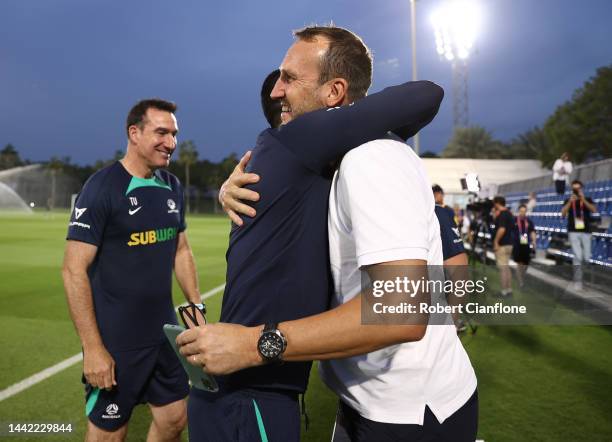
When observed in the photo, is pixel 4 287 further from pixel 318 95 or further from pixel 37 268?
pixel 318 95

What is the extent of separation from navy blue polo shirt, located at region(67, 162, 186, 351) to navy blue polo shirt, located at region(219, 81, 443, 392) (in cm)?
168

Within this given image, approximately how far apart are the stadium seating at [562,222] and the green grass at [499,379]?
4.16m

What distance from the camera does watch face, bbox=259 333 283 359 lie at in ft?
4.22

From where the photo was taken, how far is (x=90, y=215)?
2873mm

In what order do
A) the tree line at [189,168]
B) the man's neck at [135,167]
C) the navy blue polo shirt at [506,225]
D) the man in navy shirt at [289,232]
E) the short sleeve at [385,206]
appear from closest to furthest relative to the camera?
the short sleeve at [385,206], the man in navy shirt at [289,232], the man's neck at [135,167], the navy blue polo shirt at [506,225], the tree line at [189,168]

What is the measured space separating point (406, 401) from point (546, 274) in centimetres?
964

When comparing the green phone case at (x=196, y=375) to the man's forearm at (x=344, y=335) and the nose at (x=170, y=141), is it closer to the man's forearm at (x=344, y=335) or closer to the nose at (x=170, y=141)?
the man's forearm at (x=344, y=335)

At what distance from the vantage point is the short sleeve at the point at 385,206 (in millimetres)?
1221

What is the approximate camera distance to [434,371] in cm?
151

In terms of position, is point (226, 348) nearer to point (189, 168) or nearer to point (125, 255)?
point (125, 255)

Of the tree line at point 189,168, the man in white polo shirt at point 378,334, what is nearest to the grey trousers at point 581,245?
the man in white polo shirt at point 378,334

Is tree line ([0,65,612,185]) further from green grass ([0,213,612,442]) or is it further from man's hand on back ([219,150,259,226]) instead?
man's hand on back ([219,150,259,226])

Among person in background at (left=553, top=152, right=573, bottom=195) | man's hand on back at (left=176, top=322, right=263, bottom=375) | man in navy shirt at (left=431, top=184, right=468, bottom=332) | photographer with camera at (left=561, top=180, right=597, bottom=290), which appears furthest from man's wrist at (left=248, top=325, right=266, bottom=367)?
person in background at (left=553, top=152, right=573, bottom=195)

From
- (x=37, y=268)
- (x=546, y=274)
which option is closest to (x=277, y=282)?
(x=546, y=274)
